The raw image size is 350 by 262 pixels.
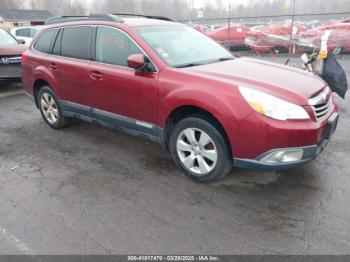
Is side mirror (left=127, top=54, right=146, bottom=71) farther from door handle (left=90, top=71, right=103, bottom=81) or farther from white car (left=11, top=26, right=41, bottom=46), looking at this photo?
white car (left=11, top=26, right=41, bottom=46)

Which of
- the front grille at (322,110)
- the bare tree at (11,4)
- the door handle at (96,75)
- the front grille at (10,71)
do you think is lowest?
the front grille at (10,71)

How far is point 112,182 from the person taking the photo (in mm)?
3811

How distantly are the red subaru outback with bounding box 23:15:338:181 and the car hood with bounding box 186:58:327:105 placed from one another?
1 centimetres

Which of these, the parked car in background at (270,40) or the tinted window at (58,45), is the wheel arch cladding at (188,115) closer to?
the tinted window at (58,45)

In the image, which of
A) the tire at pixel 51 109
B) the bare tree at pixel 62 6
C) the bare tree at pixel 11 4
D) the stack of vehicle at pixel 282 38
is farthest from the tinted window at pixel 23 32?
the bare tree at pixel 11 4

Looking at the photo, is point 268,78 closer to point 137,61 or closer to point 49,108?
point 137,61

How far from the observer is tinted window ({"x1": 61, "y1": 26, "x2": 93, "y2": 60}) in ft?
15.3

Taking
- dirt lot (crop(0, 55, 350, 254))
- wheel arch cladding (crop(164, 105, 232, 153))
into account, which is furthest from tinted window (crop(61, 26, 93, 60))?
wheel arch cladding (crop(164, 105, 232, 153))

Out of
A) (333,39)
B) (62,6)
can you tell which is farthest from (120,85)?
(62,6)

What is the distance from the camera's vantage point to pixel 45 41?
5527 millimetres

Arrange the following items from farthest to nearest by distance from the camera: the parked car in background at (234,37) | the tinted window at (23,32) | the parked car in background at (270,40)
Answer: the parked car in background at (234,37), the tinted window at (23,32), the parked car in background at (270,40)

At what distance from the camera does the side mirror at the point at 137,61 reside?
3760 mm

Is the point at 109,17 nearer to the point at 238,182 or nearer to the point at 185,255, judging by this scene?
the point at 238,182

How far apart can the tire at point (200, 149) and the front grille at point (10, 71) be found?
6.55 m
